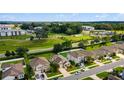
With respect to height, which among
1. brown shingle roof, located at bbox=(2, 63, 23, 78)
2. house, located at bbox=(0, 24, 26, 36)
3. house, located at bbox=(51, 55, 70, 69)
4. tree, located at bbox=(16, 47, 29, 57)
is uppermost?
house, located at bbox=(0, 24, 26, 36)

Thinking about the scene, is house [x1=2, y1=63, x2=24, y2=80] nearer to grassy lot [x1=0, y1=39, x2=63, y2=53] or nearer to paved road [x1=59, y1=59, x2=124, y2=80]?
grassy lot [x1=0, y1=39, x2=63, y2=53]

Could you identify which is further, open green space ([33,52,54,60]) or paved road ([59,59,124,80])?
A: open green space ([33,52,54,60])

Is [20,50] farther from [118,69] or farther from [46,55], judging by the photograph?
[118,69]

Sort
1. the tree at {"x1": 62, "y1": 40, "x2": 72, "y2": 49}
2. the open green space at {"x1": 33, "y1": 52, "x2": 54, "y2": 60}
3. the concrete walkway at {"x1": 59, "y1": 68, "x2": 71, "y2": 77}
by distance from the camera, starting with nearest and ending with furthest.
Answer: the concrete walkway at {"x1": 59, "y1": 68, "x2": 71, "y2": 77}, the open green space at {"x1": 33, "y1": 52, "x2": 54, "y2": 60}, the tree at {"x1": 62, "y1": 40, "x2": 72, "y2": 49}

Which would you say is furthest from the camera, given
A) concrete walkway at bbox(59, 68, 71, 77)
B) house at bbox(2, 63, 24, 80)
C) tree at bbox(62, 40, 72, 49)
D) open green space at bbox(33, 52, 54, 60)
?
tree at bbox(62, 40, 72, 49)

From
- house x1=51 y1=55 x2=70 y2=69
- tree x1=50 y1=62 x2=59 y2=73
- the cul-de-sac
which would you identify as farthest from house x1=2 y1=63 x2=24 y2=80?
house x1=51 y1=55 x2=70 y2=69

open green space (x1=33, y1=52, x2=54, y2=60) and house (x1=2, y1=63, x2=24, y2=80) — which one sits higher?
open green space (x1=33, y1=52, x2=54, y2=60)
